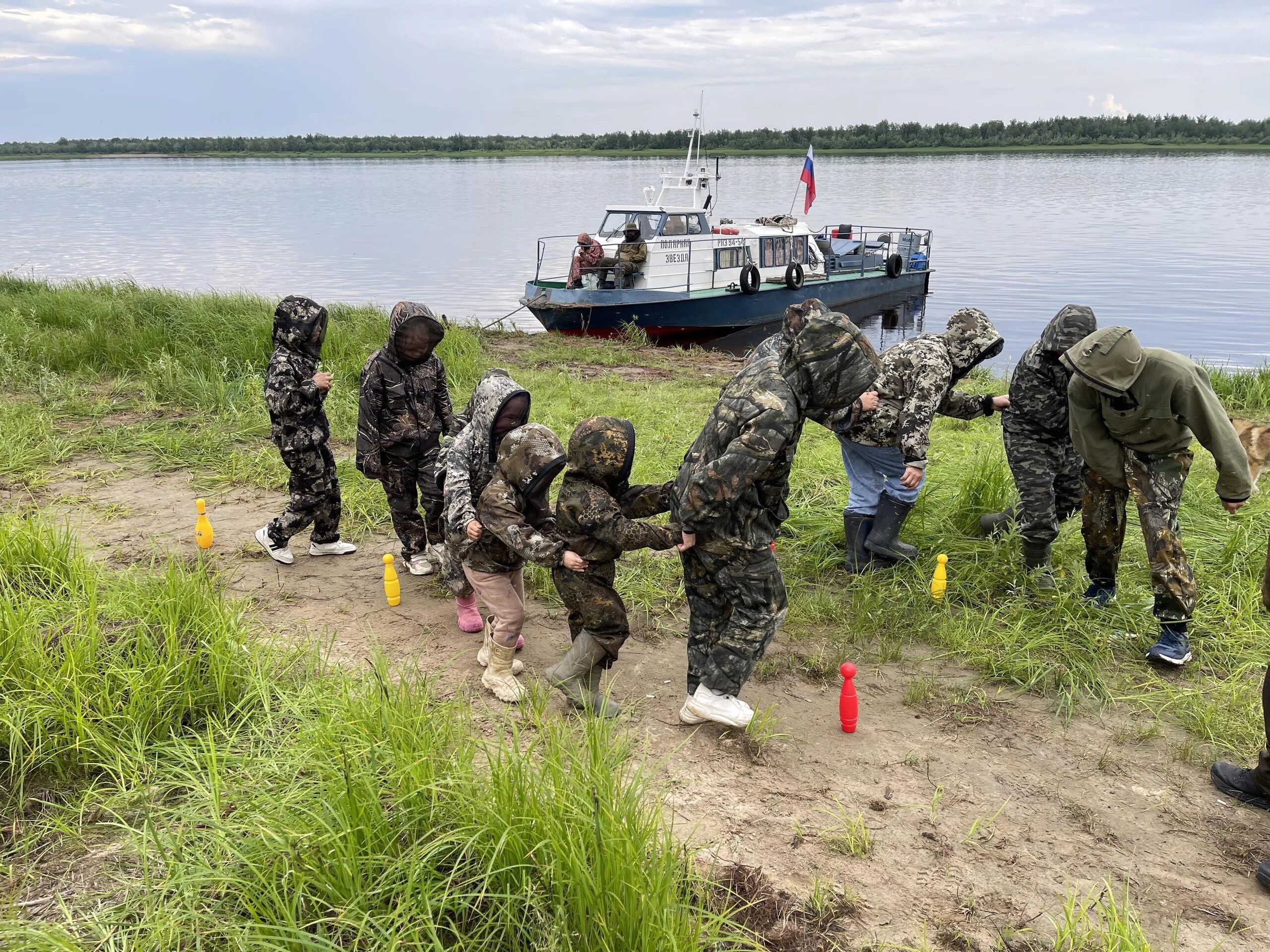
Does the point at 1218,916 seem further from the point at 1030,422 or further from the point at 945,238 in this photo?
the point at 945,238

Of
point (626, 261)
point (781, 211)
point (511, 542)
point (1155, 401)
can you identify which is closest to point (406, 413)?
point (511, 542)

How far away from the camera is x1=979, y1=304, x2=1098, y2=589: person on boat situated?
15.9 feet

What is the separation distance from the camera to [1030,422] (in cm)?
498

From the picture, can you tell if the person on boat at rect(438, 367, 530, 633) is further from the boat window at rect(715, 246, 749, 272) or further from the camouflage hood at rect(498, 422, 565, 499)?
the boat window at rect(715, 246, 749, 272)

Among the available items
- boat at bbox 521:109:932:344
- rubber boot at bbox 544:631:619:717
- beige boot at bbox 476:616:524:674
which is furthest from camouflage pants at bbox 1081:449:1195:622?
boat at bbox 521:109:932:344

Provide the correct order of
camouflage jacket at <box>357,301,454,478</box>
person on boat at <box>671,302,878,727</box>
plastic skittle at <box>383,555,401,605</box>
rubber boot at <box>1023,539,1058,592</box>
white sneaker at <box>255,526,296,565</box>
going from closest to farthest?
person on boat at <box>671,302,878,727</box> → plastic skittle at <box>383,555,401,605</box> → camouflage jacket at <box>357,301,454,478</box> → rubber boot at <box>1023,539,1058,592</box> → white sneaker at <box>255,526,296,565</box>

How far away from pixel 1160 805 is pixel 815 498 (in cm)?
330

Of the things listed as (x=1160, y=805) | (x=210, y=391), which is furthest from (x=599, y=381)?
(x=1160, y=805)

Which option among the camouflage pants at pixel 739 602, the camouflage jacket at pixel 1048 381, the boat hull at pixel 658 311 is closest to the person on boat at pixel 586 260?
the boat hull at pixel 658 311

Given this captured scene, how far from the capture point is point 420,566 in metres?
5.41

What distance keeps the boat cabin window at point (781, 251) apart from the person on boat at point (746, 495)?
16.0 m

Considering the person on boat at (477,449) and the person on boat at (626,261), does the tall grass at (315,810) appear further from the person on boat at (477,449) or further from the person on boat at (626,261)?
the person on boat at (626,261)

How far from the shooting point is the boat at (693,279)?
16.6 metres

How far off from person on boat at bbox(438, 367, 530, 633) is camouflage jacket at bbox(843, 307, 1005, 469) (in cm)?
203
